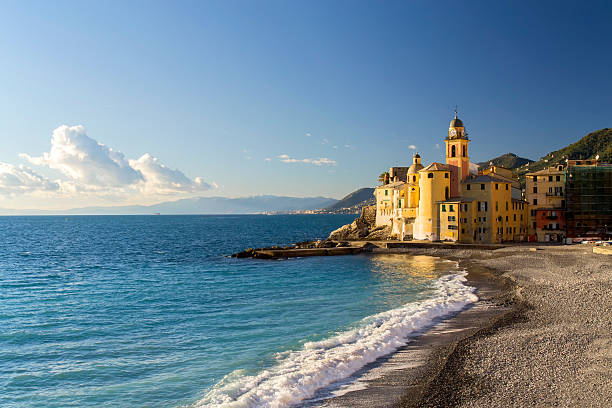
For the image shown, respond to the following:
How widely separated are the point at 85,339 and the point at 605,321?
24.8 metres

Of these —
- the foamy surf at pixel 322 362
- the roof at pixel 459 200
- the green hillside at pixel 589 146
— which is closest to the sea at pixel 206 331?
the foamy surf at pixel 322 362

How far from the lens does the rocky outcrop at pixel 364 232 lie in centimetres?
7475

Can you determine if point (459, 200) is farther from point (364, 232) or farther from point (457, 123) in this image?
point (364, 232)

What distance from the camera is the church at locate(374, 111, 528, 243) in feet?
195

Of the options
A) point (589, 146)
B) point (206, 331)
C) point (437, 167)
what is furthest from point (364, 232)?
point (589, 146)

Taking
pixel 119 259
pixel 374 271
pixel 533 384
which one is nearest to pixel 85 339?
pixel 533 384

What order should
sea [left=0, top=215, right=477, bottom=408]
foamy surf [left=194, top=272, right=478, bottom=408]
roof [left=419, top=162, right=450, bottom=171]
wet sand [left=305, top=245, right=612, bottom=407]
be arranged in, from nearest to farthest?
wet sand [left=305, top=245, right=612, bottom=407] → foamy surf [left=194, top=272, right=478, bottom=408] → sea [left=0, top=215, right=477, bottom=408] → roof [left=419, top=162, right=450, bottom=171]

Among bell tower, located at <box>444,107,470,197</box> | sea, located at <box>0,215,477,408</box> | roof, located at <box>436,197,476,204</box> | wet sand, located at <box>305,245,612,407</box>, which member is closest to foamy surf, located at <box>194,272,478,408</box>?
sea, located at <box>0,215,477,408</box>

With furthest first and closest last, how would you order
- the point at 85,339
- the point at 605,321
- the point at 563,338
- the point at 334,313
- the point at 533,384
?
the point at 334,313, the point at 85,339, the point at 605,321, the point at 563,338, the point at 533,384

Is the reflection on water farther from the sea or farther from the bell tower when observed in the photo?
the bell tower

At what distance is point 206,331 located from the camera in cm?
2277

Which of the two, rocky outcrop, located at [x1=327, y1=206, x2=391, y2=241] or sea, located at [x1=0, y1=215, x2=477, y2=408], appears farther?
rocky outcrop, located at [x1=327, y1=206, x2=391, y2=241]

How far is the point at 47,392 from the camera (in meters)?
15.3

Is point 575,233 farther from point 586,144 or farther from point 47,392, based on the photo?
point 586,144
